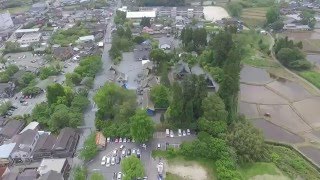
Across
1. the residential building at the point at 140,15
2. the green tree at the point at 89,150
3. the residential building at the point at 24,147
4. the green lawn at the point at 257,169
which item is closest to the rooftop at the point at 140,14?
the residential building at the point at 140,15

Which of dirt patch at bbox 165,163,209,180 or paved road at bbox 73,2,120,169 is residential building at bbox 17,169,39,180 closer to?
paved road at bbox 73,2,120,169

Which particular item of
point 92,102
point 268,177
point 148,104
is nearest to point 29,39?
point 92,102

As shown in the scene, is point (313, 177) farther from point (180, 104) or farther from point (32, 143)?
point (32, 143)

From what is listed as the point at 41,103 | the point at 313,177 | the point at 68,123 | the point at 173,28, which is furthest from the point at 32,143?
the point at 173,28

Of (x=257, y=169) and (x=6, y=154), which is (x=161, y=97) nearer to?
(x=257, y=169)

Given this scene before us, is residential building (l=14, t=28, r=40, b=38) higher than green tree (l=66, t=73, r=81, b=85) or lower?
higher

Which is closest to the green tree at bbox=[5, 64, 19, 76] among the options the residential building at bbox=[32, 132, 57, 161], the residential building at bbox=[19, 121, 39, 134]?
the residential building at bbox=[19, 121, 39, 134]
